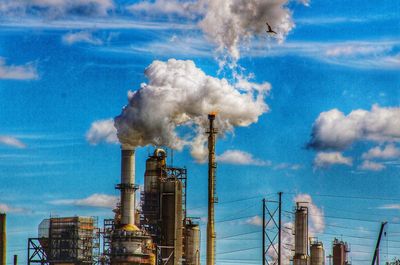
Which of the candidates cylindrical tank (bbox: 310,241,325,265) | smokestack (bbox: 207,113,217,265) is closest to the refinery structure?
smokestack (bbox: 207,113,217,265)

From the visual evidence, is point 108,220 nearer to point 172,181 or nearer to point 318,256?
point 172,181

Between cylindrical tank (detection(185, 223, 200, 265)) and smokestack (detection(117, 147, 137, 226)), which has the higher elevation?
smokestack (detection(117, 147, 137, 226))

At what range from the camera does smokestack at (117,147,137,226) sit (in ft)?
311

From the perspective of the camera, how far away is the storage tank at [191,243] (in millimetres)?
102625

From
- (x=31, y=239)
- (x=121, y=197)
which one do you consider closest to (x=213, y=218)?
(x=121, y=197)

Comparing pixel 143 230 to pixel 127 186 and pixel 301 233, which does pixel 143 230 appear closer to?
pixel 127 186

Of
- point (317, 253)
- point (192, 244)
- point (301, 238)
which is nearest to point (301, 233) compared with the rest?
point (301, 238)

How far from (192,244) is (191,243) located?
0.13m

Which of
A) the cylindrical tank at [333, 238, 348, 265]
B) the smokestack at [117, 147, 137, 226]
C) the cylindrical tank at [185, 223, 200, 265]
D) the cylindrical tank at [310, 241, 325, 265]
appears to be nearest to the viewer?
the smokestack at [117, 147, 137, 226]

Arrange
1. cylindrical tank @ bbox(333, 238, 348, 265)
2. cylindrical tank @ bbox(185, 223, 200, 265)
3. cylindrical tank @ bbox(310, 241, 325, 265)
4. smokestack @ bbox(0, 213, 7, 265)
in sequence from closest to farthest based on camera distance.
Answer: cylindrical tank @ bbox(185, 223, 200, 265), smokestack @ bbox(0, 213, 7, 265), cylindrical tank @ bbox(310, 241, 325, 265), cylindrical tank @ bbox(333, 238, 348, 265)

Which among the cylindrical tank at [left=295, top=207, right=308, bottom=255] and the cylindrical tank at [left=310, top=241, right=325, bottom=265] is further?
the cylindrical tank at [left=310, top=241, right=325, bottom=265]

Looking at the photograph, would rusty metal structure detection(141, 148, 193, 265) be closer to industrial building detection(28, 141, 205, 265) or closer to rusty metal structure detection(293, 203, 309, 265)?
industrial building detection(28, 141, 205, 265)

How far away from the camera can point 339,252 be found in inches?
5630

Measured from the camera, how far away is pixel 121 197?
95.7m
